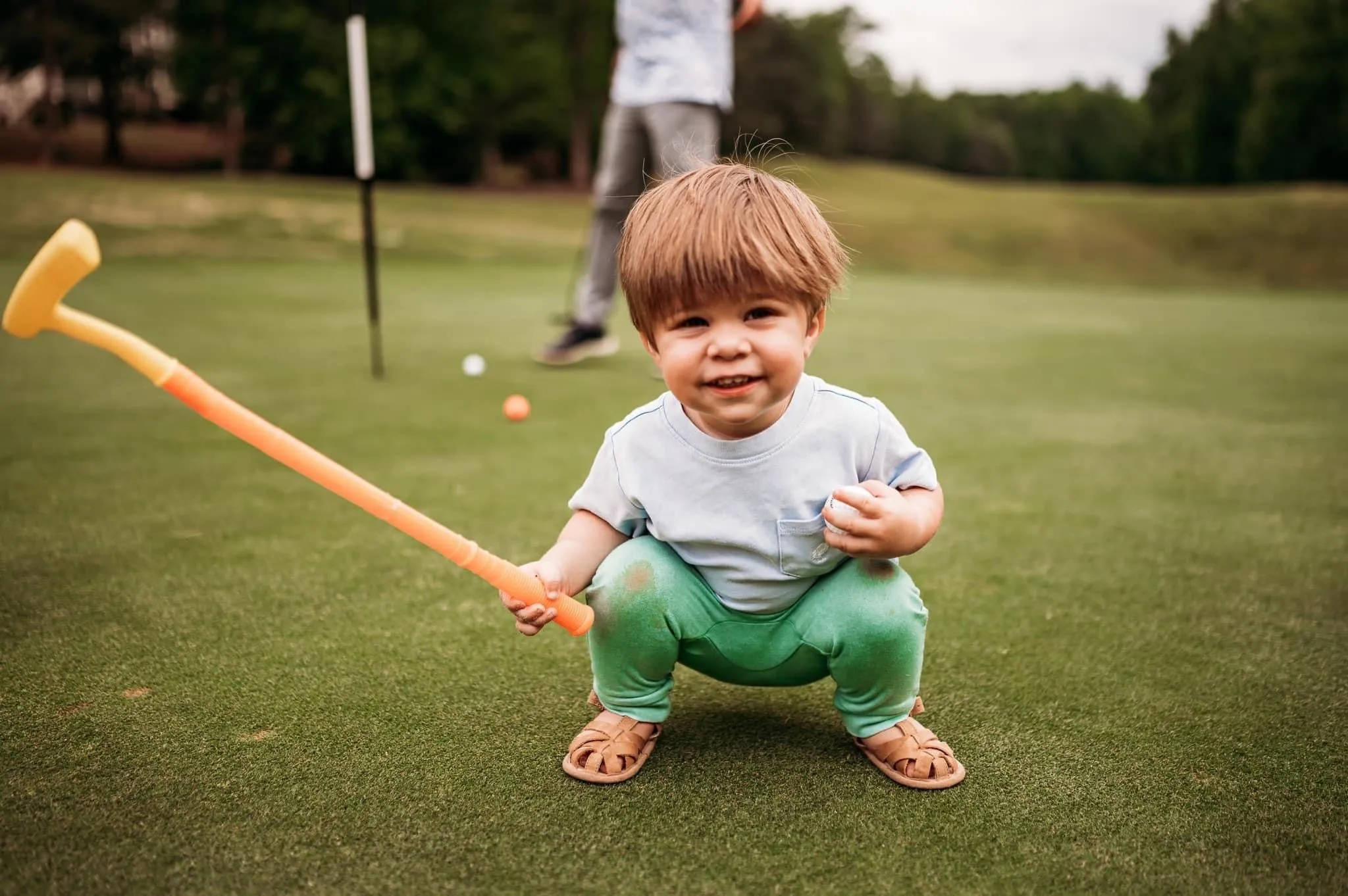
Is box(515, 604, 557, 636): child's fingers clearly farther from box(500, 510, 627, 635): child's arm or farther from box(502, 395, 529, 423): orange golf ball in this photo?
box(502, 395, 529, 423): orange golf ball

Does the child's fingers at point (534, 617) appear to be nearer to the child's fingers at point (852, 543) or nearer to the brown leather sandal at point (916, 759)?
the child's fingers at point (852, 543)

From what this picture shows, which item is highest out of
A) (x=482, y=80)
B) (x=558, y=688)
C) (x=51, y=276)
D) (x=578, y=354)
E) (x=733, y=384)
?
(x=482, y=80)

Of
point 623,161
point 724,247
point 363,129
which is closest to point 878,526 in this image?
point 724,247

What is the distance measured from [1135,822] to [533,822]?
2.37 feet

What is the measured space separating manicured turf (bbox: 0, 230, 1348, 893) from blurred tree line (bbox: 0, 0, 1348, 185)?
12048 millimetres

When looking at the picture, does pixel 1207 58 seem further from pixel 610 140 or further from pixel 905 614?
pixel 905 614

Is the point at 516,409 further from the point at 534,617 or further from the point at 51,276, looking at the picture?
the point at 51,276

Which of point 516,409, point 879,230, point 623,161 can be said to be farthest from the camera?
point 879,230

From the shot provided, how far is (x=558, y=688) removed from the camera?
165cm

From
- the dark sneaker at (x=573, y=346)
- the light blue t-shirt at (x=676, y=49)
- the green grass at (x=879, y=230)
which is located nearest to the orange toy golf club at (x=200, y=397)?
the light blue t-shirt at (x=676, y=49)

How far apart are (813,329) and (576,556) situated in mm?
459

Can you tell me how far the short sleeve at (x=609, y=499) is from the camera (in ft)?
4.91

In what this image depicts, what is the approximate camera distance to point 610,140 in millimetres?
4566

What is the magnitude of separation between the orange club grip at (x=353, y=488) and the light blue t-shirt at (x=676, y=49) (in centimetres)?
336
